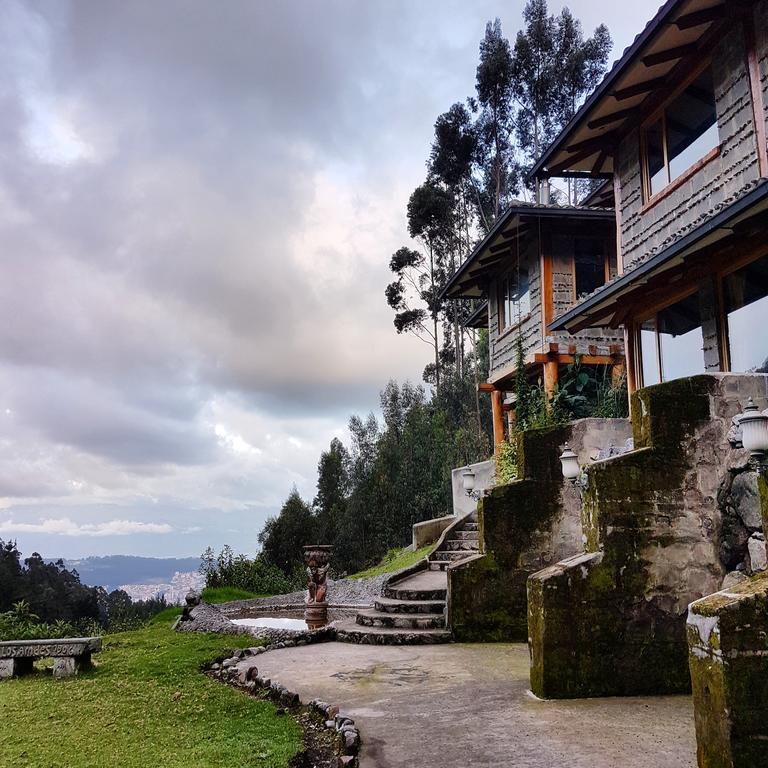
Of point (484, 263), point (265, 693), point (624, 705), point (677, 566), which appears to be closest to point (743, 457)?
point (677, 566)

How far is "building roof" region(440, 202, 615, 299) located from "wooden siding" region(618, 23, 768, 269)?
4231 millimetres

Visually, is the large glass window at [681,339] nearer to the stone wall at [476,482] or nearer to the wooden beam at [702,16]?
the wooden beam at [702,16]

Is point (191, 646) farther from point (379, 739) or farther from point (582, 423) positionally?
point (582, 423)

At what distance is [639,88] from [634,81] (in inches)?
8.7

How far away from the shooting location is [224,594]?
19094 millimetres

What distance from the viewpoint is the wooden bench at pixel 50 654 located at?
8320 millimetres

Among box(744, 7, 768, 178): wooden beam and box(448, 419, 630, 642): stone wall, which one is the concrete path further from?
box(744, 7, 768, 178): wooden beam

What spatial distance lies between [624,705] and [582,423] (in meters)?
4.55

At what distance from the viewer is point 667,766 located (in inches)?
165

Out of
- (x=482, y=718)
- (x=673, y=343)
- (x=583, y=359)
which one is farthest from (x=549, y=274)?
(x=482, y=718)

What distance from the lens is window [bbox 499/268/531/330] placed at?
1753 centimetres

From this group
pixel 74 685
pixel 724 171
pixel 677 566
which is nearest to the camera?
pixel 677 566

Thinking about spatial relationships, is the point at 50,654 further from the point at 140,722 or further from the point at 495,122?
the point at 495,122

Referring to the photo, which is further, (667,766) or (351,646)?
(351,646)
